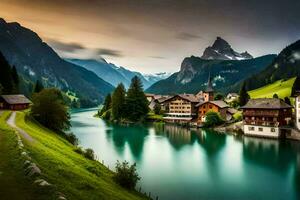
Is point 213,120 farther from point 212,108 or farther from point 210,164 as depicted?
point 210,164

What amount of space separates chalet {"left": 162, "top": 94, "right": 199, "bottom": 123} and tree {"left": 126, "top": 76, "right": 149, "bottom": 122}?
1091 centimetres

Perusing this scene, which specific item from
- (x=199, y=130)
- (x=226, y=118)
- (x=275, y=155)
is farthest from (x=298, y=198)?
(x=226, y=118)

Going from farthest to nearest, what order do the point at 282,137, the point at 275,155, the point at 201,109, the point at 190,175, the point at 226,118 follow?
1. the point at 201,109
2. the point at 226,118
3. the point at 282,137
4. the point at 275,155
5. the point at 190,175

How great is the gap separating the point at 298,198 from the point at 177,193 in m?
14.1

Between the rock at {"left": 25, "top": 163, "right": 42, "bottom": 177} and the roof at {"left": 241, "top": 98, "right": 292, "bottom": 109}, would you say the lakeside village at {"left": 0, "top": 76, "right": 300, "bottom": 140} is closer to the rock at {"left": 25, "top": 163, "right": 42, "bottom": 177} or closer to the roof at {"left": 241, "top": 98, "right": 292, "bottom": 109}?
the roof at {"left": 241, "top": 98, "right": 292, "bottom": 109}

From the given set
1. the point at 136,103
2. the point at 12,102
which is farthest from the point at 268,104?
the point at 12,102

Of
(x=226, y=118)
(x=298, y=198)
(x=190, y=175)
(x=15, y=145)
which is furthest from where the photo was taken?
(x=226, y=118)

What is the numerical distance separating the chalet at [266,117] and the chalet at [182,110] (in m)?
41.9

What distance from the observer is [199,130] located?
11075 cm

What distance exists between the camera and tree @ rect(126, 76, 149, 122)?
468 ft

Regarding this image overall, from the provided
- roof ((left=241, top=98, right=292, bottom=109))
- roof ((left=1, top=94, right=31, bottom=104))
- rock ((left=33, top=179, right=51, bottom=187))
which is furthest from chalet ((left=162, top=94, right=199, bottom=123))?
rock ((left=33, top=179, right=51, bottom=187))

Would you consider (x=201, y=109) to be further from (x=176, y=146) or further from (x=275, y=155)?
(x=275, y=155)

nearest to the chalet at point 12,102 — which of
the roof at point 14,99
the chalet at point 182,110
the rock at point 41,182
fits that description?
the roof at point 14,99

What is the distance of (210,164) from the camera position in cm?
5694
